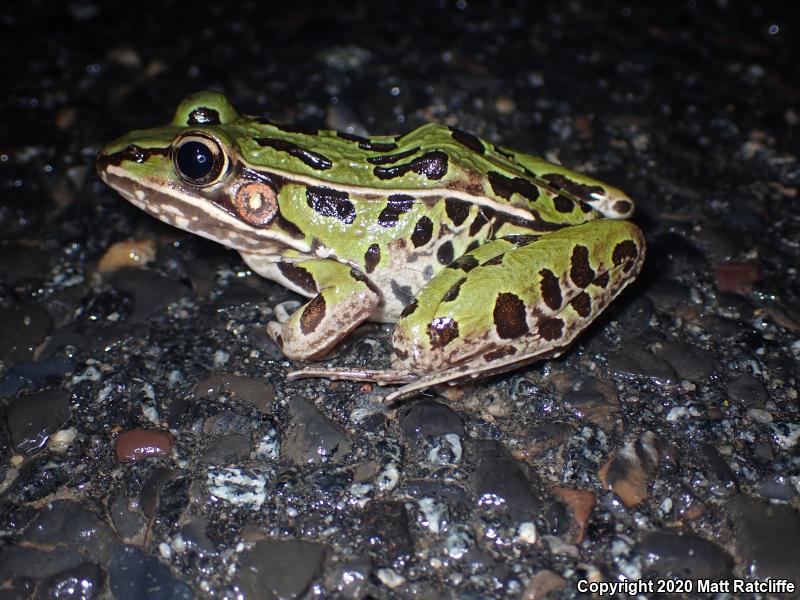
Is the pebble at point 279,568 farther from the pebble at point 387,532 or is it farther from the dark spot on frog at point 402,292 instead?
the dark spot on frog at point 402,292

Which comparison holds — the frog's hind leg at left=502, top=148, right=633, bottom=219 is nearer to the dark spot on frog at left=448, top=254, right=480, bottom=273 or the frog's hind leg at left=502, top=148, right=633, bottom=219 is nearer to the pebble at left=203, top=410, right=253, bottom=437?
the dark spot on frog at left=448, top=254, right=480, bottom=273

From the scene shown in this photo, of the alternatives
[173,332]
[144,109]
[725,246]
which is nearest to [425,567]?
[173,332]

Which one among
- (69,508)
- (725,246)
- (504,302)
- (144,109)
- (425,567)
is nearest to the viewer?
(425,567)

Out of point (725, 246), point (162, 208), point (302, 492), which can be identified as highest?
point (725, 246)

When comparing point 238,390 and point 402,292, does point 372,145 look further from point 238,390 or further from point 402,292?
point 238,390

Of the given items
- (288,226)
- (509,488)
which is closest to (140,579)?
(509,488)

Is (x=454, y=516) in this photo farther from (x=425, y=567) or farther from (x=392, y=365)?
(x=392, y=365)
